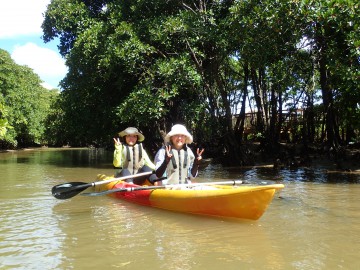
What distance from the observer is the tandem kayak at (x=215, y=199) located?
477 centimetres

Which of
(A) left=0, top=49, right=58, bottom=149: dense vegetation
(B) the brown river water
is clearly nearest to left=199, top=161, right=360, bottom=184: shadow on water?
(B) the brown river water

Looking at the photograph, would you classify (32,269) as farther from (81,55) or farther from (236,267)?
(81,55)

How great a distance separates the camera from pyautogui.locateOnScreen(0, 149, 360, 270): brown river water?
146 inches

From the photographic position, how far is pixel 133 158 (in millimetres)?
7422

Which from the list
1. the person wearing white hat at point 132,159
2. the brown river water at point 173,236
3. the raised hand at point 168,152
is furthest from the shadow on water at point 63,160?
the raised hand at point 168,152

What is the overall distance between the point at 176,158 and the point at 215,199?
1.08m

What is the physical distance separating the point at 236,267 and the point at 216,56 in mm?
11196

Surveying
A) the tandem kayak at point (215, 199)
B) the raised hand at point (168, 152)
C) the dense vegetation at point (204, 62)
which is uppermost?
the dense vegetation at point (204, 62)

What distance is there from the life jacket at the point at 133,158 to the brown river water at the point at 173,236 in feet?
2.32

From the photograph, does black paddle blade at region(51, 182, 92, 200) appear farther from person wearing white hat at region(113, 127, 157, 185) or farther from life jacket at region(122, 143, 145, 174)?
life jacket at region(122, 143, 145, 174)

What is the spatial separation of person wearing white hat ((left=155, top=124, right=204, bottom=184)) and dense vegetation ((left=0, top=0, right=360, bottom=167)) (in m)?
4.57

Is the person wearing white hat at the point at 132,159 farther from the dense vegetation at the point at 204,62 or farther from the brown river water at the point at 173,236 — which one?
the dense vegetation at the point at 204,62

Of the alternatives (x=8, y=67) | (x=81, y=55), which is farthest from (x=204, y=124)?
(x=8, y=67)

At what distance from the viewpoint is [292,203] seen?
21.9ft
